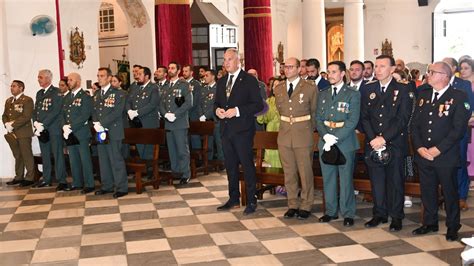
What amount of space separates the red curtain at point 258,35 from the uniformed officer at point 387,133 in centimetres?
851

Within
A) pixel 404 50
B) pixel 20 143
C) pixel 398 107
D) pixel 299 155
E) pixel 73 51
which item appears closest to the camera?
pixel 398 107

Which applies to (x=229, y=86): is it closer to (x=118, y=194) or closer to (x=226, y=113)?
(x=226, y=113)

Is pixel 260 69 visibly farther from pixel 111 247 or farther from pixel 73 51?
pixel 111 247

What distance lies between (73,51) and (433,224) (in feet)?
32.5

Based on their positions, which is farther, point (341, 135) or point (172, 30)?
point (172, 30)

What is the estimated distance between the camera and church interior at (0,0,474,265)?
4984 millimetres

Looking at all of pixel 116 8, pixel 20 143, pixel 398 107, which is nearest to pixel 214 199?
pixel 398 107

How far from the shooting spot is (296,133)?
6.00 meters

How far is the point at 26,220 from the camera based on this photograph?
21.4ft

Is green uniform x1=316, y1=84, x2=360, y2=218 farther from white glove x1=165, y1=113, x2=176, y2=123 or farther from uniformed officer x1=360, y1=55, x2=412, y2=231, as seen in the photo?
white glove x1=165, y1=113, x2=176, y2=123

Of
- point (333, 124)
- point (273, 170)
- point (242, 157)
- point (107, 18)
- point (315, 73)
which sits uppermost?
point (107, 18)


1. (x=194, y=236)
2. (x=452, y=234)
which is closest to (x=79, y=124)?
(x=194, y=236)

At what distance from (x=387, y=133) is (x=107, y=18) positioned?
14.6 m

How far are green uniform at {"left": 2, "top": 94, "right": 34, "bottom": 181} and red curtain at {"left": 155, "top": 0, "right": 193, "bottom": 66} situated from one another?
339cm
